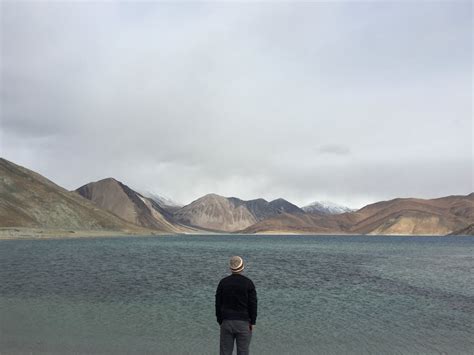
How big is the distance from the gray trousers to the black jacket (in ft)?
0.52

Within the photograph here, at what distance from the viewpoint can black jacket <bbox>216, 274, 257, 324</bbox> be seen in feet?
40.6

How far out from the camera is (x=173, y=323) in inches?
987

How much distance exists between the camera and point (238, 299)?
1234 cm

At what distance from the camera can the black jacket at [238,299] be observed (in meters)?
12.4

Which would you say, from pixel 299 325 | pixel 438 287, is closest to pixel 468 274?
pixel 438 287

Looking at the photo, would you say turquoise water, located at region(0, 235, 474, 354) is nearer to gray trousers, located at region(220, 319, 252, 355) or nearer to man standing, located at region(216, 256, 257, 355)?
gray trousers, located at region(220, 319, 252, 355)

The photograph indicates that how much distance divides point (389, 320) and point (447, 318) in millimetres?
3944

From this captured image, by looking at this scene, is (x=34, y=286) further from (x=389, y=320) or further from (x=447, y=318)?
Result: (x=447, y=318)

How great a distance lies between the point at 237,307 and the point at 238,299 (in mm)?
241

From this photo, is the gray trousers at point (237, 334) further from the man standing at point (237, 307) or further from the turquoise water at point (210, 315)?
the turquoise water at point (210, 315)

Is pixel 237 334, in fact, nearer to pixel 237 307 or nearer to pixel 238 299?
pixel 237 307

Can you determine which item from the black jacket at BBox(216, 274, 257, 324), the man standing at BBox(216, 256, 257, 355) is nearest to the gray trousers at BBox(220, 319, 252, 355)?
the man standing at BBox(216, 256, 257, 355)

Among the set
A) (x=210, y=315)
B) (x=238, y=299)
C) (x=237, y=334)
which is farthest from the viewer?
(x=210, y=315)

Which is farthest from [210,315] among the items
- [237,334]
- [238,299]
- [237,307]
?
[238,299]
